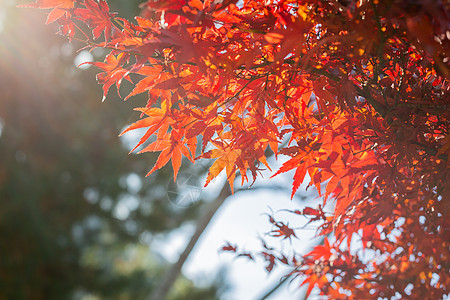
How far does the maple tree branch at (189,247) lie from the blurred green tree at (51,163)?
10.1ft

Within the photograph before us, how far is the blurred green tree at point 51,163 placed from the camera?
18.2 ft

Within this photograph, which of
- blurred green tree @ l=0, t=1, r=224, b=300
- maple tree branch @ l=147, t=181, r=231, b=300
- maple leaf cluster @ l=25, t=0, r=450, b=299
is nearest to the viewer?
maple leaf cluster @ l=25, t=0, r=450, b=299

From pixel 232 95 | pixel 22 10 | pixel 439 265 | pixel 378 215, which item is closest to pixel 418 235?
pixel 439 265

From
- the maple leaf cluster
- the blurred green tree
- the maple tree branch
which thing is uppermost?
the blurred green tree

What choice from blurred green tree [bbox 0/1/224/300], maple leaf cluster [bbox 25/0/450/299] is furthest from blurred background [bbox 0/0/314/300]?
maple leaf cluster [bbox 25/0/450/299]

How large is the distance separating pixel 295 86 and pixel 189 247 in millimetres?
2762

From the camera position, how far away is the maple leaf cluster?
70cm

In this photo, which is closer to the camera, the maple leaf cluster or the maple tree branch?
the maple leaf cluster

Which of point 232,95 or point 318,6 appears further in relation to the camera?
point 232,95

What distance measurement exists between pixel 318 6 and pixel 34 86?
5998 millimetres

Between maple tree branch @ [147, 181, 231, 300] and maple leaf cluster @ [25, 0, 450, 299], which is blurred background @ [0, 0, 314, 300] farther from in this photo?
maple leaf cluster @ [25, 0, 450, 299]

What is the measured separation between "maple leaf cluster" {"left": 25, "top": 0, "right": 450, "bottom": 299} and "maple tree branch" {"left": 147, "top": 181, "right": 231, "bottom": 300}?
2549mm

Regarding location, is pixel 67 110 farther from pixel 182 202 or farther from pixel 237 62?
pixel 237 62

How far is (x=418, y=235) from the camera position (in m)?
1.15
